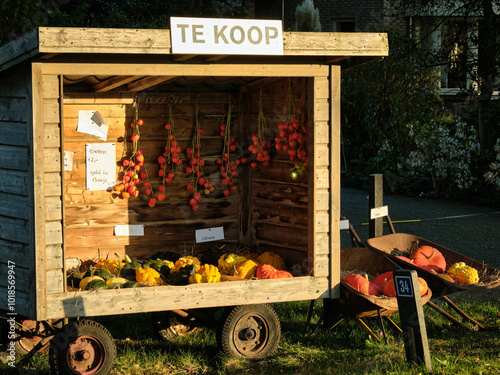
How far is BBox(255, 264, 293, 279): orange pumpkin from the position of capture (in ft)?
16.6

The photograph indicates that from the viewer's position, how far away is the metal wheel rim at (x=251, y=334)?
4.79 metres

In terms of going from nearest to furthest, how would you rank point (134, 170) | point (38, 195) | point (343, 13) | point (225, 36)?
point (38, 195) < point (225, 36) < point (134, 170) < point (343, 13)

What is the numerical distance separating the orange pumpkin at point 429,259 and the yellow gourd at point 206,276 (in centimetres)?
164

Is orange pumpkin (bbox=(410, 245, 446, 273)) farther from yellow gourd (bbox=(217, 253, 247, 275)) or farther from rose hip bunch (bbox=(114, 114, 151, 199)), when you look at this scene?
rose hip bunch (bbox=(114, 114, 151, 199))

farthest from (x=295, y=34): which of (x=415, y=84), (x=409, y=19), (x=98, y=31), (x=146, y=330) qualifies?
(x=409, y=19)

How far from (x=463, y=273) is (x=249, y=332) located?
1.69 meters

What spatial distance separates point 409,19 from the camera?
17469mm

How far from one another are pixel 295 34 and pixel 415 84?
982 cm

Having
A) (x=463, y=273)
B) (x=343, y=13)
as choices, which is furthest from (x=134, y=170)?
(x=343, y=13)

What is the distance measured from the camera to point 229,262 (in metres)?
5.42

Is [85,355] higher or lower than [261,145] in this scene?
lower

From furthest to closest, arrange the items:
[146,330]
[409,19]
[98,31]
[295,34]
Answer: [409,19] < [146,330] < [295,34] < [98,31]

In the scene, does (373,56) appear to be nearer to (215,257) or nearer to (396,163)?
(215,257)

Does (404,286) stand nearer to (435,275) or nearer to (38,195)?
(435,275)
